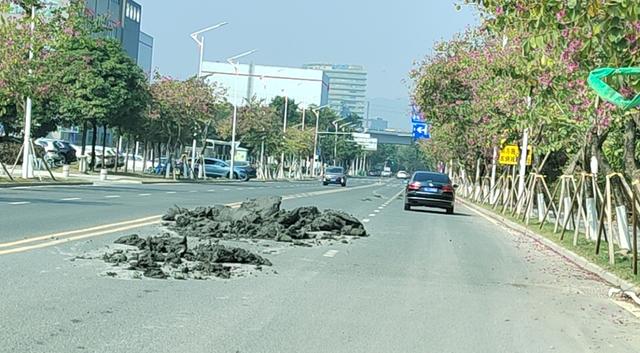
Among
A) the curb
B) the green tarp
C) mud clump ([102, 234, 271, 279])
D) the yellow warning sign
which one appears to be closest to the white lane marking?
mud clump ([102, 234, 271, 279])

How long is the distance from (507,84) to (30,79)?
17.9 meters

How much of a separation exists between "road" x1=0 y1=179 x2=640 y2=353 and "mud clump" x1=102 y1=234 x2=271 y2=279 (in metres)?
0.43

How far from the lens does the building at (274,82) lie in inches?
6245

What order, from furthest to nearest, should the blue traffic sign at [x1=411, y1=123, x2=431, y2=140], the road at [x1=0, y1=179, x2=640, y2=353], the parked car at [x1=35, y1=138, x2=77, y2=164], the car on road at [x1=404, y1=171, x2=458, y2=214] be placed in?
the blue traffic sign at [x1=411, y1=123, x2=431, y2=140], the parked car at [x1=35, y1=138, x2=77, y2=164], the car on road at [x1=404, y1=171, x2=458, y2=214], the road at [x1=0, y1=179, x2=640, y2=353]

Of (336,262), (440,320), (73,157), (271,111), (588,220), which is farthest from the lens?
(271,111)

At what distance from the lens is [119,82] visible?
54812mm

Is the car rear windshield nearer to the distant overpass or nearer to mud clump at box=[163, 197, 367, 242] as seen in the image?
mud clump at box=[163, 197, 367, 242]

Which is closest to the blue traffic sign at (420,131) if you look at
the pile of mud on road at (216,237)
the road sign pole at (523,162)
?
the road sign pole at (523,162)

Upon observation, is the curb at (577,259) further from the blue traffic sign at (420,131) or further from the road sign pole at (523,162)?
the blue traffic sign at (420,131)

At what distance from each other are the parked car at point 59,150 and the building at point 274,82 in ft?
274

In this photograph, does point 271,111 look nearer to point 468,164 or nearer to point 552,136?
point 468,164

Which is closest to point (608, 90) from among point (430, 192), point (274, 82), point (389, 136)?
point (430, 192)

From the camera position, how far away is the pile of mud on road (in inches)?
507

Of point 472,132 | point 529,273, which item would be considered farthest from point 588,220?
point 472,132
